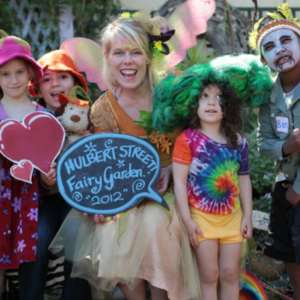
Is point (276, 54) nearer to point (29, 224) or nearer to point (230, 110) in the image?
point (230, 110)

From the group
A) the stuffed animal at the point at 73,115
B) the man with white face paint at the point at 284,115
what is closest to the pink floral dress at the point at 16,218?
the stuffed animal at the point at 73,115

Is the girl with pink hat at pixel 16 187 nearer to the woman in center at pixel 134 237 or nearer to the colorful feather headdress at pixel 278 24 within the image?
the woman in center at pixel 134 237

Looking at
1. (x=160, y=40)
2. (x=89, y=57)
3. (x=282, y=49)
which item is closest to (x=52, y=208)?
(x=89, y=57)

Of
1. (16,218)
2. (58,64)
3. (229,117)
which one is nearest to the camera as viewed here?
(229,117)

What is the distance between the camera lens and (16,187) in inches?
136

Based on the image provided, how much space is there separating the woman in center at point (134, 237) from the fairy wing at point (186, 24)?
37cm

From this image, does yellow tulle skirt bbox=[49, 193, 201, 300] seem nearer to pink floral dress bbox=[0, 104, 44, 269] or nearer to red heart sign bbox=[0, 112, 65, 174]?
pink floral dress bbox=[0, 104, 44, 269]

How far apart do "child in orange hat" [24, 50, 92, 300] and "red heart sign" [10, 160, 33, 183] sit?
30 centimetres

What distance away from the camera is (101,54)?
4.08 meters

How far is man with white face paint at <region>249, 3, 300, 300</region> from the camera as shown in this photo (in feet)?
10.9

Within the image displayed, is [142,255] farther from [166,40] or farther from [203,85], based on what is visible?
[166,40]

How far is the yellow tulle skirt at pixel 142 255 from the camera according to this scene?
3.10 m

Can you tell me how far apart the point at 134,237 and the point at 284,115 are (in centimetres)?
119

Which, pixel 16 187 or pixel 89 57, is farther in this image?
pixel 89 57
